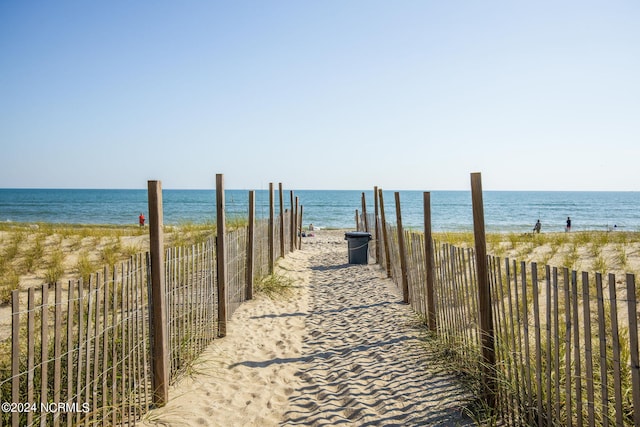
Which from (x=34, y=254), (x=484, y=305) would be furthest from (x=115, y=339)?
(x=34, y=254)

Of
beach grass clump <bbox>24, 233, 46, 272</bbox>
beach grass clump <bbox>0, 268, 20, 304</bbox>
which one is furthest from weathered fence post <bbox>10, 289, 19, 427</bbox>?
beach grass clump <bbox>24, 233, 46, 272</bbox>

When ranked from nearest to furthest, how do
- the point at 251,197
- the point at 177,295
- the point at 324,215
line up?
1. the point at 177,295
2. the point at 251,197
3. the point at 324,215

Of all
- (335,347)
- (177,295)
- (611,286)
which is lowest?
(335,347)

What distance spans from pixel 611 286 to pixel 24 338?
6.09m

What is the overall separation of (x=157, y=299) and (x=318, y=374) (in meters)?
1.91

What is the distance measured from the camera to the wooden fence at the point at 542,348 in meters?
2.34

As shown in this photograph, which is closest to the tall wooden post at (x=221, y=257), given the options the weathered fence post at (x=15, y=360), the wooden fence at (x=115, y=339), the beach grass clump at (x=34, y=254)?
the wooden fence at (x=115, y=339)

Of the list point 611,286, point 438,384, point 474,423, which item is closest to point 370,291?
point 438,384

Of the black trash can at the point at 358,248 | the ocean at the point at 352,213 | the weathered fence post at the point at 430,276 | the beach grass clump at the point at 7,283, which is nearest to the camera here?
the weathered fence post at the point at 430,276

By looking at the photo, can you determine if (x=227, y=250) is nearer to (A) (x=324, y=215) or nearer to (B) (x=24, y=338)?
(B) (x=24, y=338)

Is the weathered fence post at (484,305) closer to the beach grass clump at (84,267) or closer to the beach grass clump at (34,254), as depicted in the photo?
the beach grass clump at (84,267)

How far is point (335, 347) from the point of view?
538 cm

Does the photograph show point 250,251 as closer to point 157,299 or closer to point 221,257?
point 221,257

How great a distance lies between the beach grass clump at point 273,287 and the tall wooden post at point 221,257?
2077 millimetres
